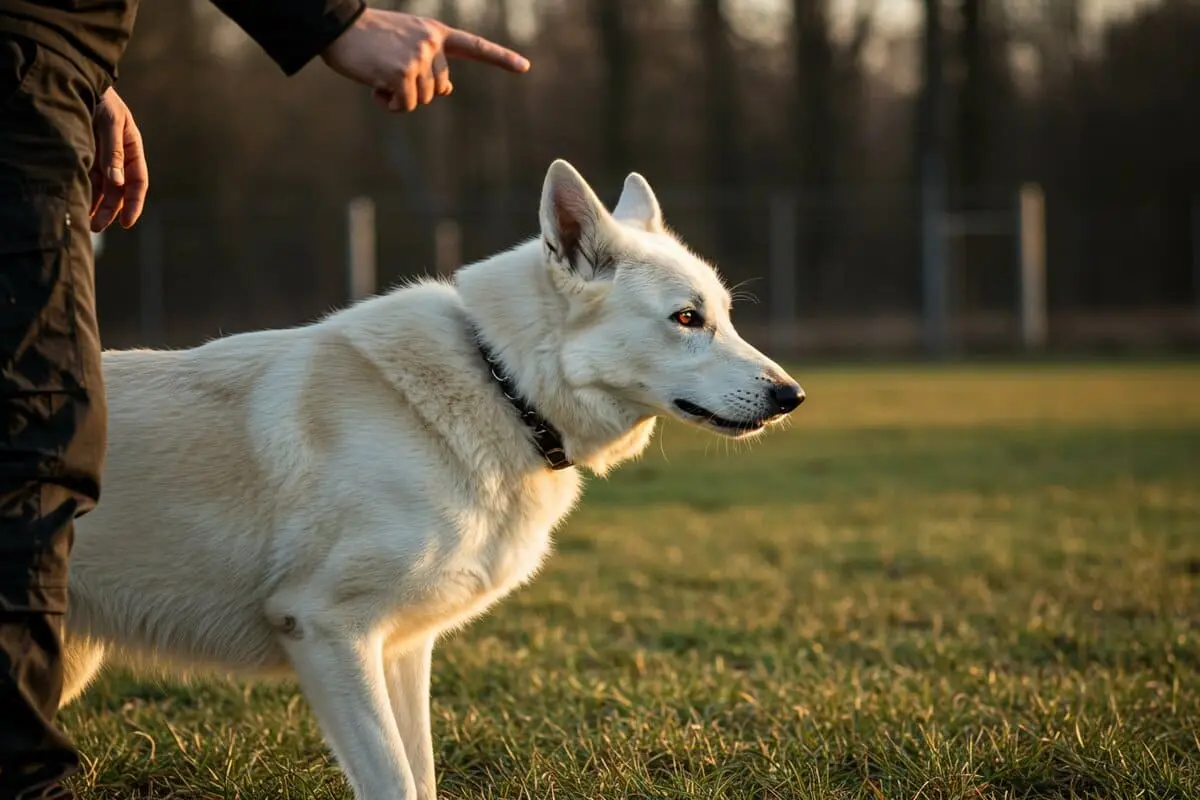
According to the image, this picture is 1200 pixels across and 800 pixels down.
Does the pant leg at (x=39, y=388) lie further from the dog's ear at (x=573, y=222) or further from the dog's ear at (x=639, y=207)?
the dog's ear at (x=639, y=207)

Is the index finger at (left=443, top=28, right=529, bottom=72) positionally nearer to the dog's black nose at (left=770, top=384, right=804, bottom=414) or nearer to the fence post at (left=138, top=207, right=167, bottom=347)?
the dog's black nose at (left=770, top=384, right=804, bottom=414)

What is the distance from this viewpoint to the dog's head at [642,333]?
9.75ft

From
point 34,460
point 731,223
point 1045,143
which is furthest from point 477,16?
point 34,460

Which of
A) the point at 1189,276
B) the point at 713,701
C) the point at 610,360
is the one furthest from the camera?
the point at 1189,276

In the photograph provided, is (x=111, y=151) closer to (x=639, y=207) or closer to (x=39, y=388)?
(x=39, y=388)

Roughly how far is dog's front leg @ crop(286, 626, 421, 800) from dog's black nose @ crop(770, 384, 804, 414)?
3.60 feet

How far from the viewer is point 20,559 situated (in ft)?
5.94

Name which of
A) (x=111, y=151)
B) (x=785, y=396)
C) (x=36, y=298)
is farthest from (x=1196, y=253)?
(x=36, y=298)

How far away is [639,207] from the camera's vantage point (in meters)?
3.55

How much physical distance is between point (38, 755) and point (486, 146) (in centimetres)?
2984

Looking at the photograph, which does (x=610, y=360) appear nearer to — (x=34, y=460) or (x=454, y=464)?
(x=454, y=464)

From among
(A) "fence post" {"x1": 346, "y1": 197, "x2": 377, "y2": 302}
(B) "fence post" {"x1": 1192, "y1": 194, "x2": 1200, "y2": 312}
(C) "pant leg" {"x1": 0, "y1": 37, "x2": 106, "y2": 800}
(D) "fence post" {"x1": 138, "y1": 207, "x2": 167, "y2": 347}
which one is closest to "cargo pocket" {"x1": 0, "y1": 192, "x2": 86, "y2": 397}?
(C) "pant leg" {"x1": 0, "y1": 37, "x2": 106, "y2": 800}

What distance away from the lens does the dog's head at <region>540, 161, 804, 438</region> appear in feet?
9.75

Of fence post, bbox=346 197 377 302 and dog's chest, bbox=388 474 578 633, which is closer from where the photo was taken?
dog's chest, bbox=388 474 578 633
